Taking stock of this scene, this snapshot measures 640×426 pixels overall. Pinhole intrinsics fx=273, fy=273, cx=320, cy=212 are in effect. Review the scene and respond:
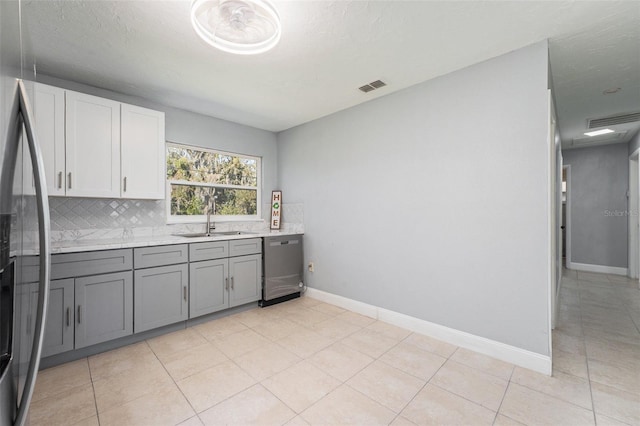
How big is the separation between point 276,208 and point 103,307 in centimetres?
242

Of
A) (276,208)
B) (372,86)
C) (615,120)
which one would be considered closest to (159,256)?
(276,208)

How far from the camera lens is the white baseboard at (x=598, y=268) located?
497cm

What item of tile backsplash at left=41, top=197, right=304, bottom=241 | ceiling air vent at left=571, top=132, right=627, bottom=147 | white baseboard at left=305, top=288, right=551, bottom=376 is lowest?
white baseboard at left=305, top=288, right=551, bottom=376

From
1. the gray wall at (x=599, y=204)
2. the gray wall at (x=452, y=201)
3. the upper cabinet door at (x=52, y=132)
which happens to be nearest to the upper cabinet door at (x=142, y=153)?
the upper cabinet door at (x=52, y=132)

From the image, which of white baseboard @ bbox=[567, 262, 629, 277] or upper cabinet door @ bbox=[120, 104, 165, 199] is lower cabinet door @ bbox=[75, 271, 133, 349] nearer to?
upper cabinet door @ bbox=[120, 104, 165, 199]

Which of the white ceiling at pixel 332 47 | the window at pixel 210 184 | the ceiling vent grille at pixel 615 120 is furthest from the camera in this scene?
the ceiling vent grille at pixel 615 120

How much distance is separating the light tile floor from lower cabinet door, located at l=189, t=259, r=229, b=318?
0.22 metres

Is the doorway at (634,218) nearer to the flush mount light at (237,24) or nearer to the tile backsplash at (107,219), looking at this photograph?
the flush mount light at (237,24)

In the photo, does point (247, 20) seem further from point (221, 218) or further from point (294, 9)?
point (221, 218)

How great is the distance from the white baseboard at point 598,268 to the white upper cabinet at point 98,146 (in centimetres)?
738

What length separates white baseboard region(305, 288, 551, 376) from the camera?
2.04 m

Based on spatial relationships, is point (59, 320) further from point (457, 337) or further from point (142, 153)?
point (457, 337)

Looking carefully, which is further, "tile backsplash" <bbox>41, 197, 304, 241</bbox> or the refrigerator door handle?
"tile backsplash" <bbox>41, 197, 304, 241</bbox>

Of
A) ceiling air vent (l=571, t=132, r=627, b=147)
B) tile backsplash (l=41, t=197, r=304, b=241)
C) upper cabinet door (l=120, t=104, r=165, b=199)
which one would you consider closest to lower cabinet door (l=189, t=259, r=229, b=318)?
tile backsplash (l=41, t=197, r=304, b=241)
